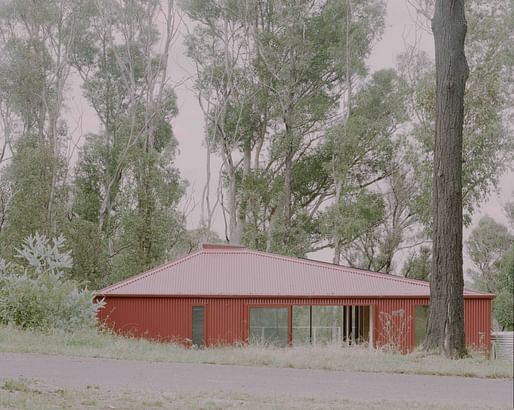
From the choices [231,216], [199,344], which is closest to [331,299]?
[199,344]

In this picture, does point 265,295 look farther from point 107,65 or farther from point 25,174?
point 107,65

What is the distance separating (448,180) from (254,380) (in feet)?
21.3

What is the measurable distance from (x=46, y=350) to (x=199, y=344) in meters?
11.6

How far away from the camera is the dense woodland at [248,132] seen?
1352 inches

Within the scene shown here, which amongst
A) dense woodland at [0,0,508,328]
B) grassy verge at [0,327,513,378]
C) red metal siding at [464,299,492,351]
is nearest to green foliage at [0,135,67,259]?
dense woodland at [0,0,508,328]

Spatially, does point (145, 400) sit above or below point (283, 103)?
below

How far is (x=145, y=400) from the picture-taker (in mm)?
9000

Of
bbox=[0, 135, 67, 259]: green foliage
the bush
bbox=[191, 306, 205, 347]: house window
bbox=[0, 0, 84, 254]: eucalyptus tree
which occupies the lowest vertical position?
bbox=[191, 306, 205, 347]: house window

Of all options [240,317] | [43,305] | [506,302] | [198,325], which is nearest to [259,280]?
[240,317]

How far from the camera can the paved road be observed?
1018 centimetres

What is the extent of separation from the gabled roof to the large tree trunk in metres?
9.20

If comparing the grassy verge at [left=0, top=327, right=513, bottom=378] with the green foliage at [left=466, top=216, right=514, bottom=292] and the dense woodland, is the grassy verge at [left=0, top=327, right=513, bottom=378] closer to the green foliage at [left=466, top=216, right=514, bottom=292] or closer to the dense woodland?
the dense woodland

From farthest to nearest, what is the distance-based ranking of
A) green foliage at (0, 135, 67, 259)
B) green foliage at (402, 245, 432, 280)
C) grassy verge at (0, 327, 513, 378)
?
green foliage at (402, 245, 432, 280) → green foliage at (0, 135, 67, 259) → grassy verge at (0, 327, 513, 378)

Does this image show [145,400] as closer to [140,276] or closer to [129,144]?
[140,276]
